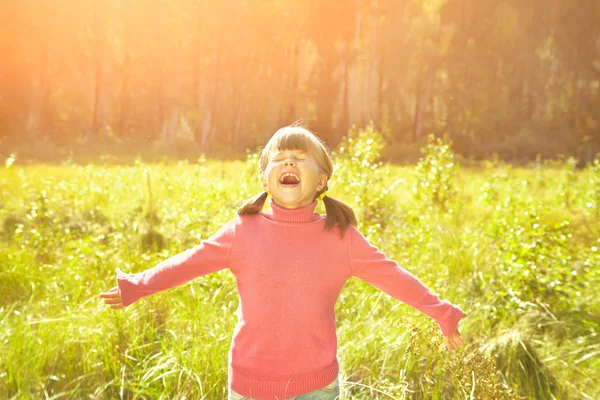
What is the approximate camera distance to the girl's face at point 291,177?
195cm

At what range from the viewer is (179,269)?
201 centimetres

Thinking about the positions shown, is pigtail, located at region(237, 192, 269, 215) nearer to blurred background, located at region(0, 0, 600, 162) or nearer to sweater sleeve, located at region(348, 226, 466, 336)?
sweater sleeve, located at region(348, 226, 466, 336)

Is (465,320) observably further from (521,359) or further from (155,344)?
(155,344)

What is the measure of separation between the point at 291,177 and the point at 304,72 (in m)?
26.3

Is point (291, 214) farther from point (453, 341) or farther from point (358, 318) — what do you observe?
point (358, 318)

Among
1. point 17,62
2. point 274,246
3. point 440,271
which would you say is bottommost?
point 17,62

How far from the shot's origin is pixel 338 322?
12.0ft

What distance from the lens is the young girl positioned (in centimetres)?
192

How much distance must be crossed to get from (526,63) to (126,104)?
21199 mm

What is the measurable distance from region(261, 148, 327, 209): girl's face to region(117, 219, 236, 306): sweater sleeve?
22 centimetres

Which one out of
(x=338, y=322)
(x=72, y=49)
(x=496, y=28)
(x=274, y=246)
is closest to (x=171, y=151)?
(x=72, y=49)

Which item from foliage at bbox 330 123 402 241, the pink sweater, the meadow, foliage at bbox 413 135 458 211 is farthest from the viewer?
foliage at bbox 413 135 458 211

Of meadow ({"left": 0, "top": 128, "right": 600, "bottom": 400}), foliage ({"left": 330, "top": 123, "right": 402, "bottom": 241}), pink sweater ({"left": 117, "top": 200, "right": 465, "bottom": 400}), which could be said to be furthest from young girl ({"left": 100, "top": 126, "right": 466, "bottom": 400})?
foliage ({"left": 330, "top": 123, "right": 402, "bottom": 241})

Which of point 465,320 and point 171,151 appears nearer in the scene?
point 465,320
